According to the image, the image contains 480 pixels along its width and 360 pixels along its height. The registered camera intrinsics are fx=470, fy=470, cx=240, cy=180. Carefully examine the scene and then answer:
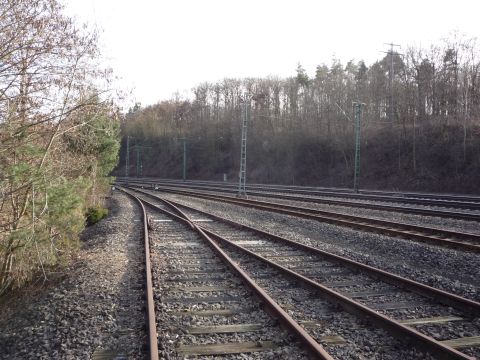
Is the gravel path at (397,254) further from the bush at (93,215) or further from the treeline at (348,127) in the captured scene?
the treeline at (348,127)

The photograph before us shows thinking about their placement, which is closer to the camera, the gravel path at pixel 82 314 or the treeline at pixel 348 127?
the gravel path at pixel 82 314

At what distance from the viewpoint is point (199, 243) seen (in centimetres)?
1309

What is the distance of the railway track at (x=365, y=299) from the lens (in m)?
5.65

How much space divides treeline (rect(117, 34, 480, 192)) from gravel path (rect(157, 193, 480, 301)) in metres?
13.5

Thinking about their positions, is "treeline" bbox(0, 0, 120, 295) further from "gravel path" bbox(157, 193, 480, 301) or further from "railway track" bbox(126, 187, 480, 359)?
"gravel path" bbox(157, 193, 480, 301)

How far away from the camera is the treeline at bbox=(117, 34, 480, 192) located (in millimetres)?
44031

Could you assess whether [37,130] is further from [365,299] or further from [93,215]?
[93,215]

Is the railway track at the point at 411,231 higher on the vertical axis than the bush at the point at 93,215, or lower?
higher

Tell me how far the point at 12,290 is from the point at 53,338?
4.81 metres

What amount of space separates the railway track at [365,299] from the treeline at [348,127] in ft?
57.3

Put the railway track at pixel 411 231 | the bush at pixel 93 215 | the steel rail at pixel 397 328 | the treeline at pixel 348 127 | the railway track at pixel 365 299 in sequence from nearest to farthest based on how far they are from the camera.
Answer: the steel rail at pixel 397 328 → the railway track at pixel 365 299 → the railway track at pixel 411 231 → the bush at pixel 93 215 → the treeline at pixel 348 127

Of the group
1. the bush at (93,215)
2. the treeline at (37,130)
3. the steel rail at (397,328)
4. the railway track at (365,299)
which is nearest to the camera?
the steel rail at (397,328)

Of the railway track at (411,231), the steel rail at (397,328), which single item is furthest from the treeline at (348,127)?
the steel rail at (397,328)

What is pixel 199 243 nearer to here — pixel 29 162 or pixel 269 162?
pixel 29 162
